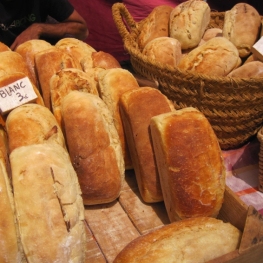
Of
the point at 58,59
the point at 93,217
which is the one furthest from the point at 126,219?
the point at 58,59

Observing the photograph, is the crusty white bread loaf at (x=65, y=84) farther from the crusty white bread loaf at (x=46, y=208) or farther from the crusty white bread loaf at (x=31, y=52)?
the crusty white bread loaf at (x=46, y=208)

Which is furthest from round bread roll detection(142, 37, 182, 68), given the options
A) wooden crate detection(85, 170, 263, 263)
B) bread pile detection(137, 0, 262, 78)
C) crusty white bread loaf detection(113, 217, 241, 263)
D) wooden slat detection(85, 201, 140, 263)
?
crusty white bread loaf detection(113, 217, 241, 263)

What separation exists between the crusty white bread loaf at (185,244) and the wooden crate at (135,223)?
2.1 inches

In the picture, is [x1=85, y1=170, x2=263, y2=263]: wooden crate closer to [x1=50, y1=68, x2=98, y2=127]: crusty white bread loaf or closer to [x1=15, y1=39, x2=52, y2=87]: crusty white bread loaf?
[x1=50, y1=68, x2=98, y2=127]: crusty white bread loaf

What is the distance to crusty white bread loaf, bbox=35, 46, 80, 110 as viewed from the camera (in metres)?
1.53

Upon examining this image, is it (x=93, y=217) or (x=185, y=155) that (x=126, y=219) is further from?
(x=185, y=155)

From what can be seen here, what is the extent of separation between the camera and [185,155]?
117 cm

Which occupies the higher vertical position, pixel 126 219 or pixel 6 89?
pixel 6 89

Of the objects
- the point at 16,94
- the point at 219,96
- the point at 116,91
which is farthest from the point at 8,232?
the point at 219,96

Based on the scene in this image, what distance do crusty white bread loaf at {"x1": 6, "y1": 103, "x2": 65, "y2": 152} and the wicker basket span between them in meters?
0.58

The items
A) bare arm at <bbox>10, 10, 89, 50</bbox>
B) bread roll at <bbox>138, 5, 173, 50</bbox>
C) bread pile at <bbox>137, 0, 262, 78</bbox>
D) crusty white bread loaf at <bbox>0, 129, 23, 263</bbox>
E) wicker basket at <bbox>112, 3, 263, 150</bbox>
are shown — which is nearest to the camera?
crusty white bread loaf at <bbox>0, 129, 23, 263</bbox>

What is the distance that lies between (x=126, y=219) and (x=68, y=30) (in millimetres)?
1992

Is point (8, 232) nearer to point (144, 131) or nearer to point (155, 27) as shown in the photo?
point (144, 131)

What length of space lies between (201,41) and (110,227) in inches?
45.9
